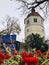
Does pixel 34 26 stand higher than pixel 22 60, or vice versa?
pixel 22 60

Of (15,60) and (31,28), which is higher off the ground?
(15,60)

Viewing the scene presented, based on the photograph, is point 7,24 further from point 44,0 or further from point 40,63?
point 40,63

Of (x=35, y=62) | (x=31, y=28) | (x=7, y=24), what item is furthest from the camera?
(x=31, y=28)

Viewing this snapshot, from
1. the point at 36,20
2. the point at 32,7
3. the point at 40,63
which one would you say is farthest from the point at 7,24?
the point at 40,63

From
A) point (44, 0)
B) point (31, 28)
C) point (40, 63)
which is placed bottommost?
point (31, 28)

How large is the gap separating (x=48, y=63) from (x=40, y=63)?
0.12m

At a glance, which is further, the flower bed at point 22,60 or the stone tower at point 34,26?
the stone tower at point 34,26

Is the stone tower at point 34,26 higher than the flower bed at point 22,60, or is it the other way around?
the flower bed at point 22,60

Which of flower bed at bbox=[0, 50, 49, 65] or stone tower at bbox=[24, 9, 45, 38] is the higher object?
flower bed at bbox=[0, 50, 49, 65]

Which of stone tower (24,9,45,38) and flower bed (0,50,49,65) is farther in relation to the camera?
stone tower (24,9,45,38)

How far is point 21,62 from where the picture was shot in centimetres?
237

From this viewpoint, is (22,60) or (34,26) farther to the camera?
(34,26)

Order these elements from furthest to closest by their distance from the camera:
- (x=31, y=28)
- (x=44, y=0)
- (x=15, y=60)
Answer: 1. (x=31, y=28)
2. (x=44, y=0)
3. (x=15, y=60)

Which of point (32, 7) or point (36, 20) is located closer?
point (32, 7)
